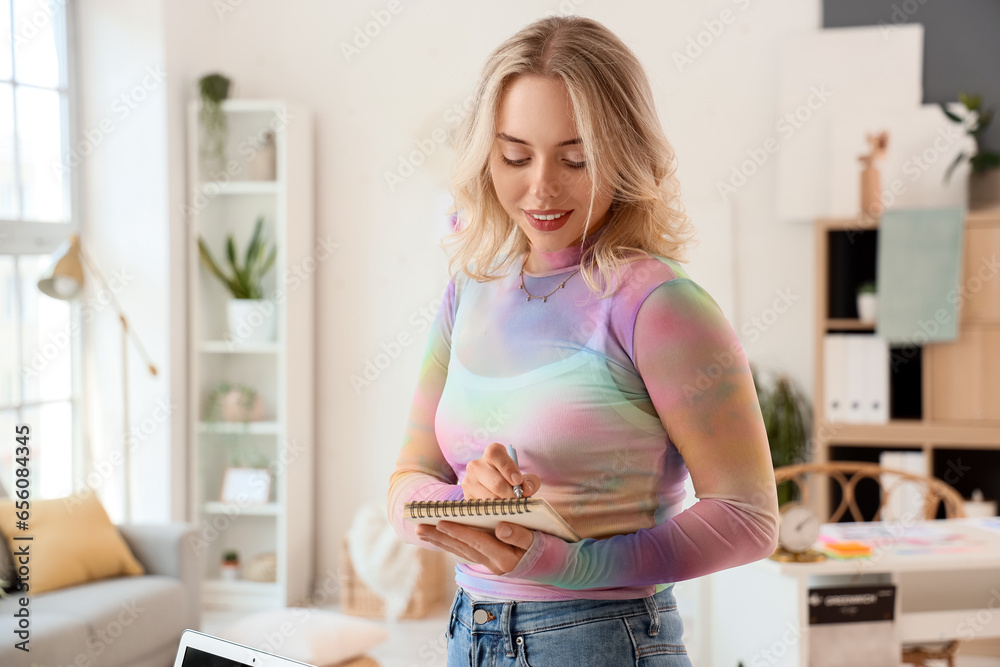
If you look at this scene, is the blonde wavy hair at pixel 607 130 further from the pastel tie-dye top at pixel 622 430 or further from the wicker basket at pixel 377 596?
the wicker basket at pixel 377 596

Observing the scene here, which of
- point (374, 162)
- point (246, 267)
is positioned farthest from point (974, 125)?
point (246, 267)

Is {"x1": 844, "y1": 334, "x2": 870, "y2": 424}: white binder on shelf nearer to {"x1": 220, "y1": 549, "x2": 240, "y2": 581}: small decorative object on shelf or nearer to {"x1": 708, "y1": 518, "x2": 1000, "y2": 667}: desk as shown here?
{"x1": 708, "y1": 518, "x2": 1000, "y2": 667}: desk

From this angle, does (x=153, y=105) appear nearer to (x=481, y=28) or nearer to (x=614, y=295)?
(x=481, y=28)

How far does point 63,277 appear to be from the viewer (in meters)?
3.23

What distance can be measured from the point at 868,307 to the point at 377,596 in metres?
2.45

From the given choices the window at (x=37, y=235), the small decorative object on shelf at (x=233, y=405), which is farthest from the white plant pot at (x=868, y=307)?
the window at (x=37, y=235)

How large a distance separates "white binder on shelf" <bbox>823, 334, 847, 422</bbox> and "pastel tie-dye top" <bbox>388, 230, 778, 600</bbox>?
293cm

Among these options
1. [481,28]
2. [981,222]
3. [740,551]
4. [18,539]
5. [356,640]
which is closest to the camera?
[740,551]

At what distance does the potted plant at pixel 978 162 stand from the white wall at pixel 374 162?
2.20 feet

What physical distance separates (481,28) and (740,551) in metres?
Answer: 3.64

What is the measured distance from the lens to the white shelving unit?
3.97m

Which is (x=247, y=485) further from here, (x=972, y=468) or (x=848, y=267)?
(x=972, y=468)

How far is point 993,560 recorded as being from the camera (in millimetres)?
2352

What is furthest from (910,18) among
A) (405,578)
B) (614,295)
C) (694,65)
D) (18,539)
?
(18,539)
